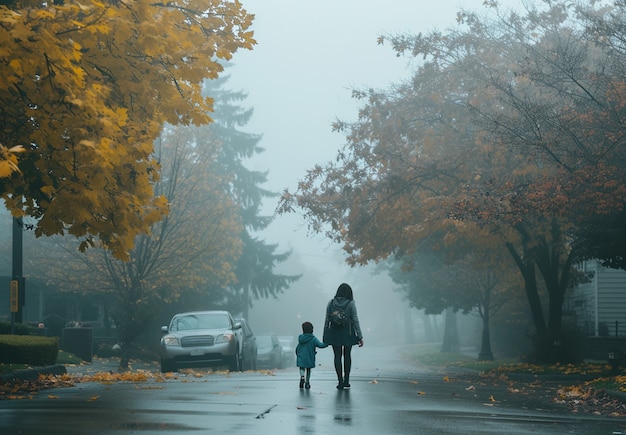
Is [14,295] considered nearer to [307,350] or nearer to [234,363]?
[234,363]

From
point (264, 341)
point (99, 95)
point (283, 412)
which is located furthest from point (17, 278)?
point (264, 341)

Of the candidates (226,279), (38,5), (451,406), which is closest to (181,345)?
(451,406)

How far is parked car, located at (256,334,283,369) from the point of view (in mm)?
37406

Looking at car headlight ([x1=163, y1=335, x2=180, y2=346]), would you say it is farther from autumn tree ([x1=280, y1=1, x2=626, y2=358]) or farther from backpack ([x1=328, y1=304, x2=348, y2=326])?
backpack ([x1=328, y1=304, x2=348, y2=326])

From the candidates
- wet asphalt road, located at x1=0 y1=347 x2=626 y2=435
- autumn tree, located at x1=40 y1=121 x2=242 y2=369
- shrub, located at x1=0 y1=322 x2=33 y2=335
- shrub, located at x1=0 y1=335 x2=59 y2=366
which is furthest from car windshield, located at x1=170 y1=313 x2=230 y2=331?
wet asphalt road, located at x1=0 y1=347 x2=626 y2=435

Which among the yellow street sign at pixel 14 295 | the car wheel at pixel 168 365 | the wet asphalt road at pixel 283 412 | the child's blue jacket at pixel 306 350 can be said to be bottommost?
the wet asphalt road at pixel 283 412

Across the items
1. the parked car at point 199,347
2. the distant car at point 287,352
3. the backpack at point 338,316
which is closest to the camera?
the backpack at point 338,316

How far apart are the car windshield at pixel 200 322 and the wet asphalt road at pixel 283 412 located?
8.31 m

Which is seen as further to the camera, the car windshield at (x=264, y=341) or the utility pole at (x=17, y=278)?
the car windshield at (x=264, y=341)

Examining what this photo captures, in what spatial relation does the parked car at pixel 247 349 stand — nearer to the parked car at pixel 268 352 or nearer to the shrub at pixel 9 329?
the parked car at pixel 268 352

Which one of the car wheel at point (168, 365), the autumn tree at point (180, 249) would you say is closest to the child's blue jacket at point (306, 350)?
the car wheel at point (168, 365)

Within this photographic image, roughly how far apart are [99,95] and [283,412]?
4.38 metres

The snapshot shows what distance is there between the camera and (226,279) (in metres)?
48.9

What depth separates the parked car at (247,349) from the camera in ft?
92.9
